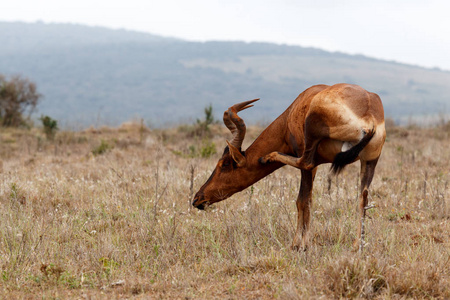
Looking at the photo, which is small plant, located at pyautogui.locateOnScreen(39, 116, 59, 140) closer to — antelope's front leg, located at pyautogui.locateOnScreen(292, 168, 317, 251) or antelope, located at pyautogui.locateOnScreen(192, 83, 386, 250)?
antelope, located at pyautogui.locateOnScreen(192, 83, 386, 250)

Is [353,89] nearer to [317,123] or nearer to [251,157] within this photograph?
[317,123]

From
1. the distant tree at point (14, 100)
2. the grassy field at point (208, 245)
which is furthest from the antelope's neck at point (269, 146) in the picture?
the distant tree at point (14, 100)

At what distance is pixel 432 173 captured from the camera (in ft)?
35.5

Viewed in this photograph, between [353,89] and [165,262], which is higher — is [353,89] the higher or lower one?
the higher one

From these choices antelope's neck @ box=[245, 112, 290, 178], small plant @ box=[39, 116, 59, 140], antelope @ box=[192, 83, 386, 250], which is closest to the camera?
antelope @ box=[192, 83, 386, 250]

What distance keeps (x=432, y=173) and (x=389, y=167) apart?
1089mm

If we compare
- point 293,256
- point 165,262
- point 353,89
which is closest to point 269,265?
point 293,256

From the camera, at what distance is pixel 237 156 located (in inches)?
→ 250

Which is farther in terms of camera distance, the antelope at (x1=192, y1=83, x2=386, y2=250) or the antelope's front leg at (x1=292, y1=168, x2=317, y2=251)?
the antelope's front leg at (x1=292, y1=168, x2=317, y2=251)

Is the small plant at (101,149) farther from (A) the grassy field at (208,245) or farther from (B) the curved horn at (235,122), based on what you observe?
(B) the curved horn at (235,122)

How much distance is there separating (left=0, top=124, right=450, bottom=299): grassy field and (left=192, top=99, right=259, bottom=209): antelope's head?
0.34 m

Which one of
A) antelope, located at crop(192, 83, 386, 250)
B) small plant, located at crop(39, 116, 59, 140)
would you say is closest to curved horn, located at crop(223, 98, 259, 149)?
antelope, located at crop(192, 83, 386, 250)

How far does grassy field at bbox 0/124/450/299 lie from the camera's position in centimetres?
457

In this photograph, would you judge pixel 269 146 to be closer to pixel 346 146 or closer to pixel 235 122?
pixel 235 122
